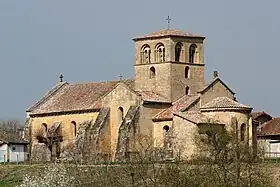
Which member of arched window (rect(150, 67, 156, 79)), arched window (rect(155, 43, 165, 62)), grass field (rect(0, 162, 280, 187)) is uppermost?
arched window (rect(155, 43, 165, 62))

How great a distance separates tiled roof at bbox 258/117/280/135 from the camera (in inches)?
3826

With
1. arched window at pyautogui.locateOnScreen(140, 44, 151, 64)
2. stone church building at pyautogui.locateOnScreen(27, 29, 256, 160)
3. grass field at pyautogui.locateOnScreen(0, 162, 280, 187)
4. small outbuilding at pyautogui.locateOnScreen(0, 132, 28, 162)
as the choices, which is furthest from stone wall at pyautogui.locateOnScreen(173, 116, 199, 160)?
small outbuilding at pyautogui.locateOnScreen(0, 132, 28, 162)

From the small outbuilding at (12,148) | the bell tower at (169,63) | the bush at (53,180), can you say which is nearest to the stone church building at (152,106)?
the bell tower at (169,63)

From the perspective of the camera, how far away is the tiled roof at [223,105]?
86.5 m

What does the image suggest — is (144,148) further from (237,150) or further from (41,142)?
(237,150)

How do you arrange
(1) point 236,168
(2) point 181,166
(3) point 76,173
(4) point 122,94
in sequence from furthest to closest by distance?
(4) point 122,94 → (3) point 76,173 → (2) point 181,166 → (1) point 236,168

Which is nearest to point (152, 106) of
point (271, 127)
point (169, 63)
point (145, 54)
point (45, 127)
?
point (169, 63)

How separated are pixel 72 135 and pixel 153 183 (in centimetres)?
3340

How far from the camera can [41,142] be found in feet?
326

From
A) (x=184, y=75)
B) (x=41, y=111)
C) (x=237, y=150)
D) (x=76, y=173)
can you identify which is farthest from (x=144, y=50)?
(x=237, y=150)

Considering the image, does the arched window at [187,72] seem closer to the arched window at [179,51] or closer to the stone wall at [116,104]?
the arched window at [179,51]

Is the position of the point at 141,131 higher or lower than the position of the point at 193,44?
lower

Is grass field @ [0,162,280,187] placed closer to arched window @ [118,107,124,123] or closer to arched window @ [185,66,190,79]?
arched window @ [118,107,124,123]

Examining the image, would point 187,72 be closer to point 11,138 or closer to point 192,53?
point 192,53
